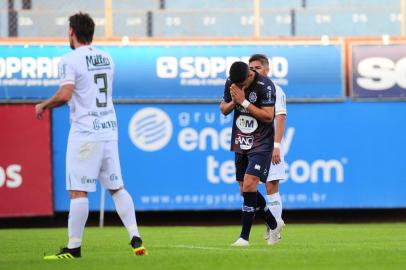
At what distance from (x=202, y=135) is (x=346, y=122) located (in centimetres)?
269

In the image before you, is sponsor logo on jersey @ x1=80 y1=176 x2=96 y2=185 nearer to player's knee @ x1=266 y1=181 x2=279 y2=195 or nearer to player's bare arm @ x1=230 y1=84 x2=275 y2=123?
player's bare arm @ x1=230 y1=84 x2=275 y2=123

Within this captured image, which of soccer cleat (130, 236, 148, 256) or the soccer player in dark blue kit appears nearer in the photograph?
soccer cleat (130, 236, 148, 256)

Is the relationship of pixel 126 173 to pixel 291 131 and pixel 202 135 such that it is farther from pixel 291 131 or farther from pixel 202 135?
pixel 291 131

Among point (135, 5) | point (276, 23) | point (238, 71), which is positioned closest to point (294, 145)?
point (276, 23)

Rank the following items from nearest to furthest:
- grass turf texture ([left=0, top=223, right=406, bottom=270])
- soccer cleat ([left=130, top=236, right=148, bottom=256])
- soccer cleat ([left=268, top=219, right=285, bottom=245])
A: 1. grass turf texture ([left=0, top=223, right=406, bottom=270])
2. soccer cleat ([left=130, top=236, right=148, bottom=256])
3. soccer cleat ([left=268, top=219, right=285, bottom=245])

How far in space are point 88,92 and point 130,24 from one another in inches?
466

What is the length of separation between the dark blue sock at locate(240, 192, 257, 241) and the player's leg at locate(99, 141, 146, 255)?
2261 millimetres

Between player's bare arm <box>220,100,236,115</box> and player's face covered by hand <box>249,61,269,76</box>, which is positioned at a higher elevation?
player's face covered by hand <box>249,61,269,76</box>

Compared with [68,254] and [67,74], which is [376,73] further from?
[68,254]

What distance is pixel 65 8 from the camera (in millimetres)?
21500

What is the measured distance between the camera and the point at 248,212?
12.0 metres

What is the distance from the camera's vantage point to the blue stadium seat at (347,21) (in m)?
21.7

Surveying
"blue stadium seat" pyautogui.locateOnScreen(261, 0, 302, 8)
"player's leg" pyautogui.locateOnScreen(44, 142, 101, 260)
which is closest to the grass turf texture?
"player's leg" pyautogui.locateOnScreen(44, 142, 101, 260)

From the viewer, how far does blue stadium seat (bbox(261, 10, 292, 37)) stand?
2162cm
